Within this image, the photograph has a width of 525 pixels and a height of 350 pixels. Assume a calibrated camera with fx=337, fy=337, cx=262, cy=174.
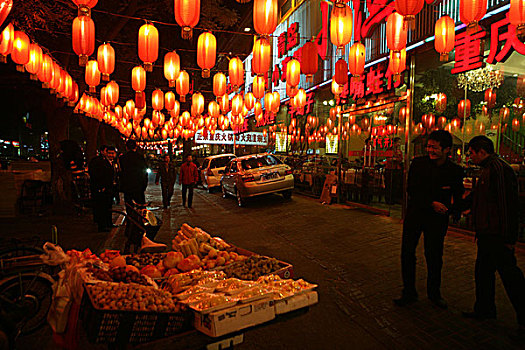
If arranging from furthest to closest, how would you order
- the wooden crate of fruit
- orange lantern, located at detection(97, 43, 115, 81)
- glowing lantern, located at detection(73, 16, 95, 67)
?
orange lantern, located at detection(97, 43, 115, 81)
glowing lantern, located at detection(73, 16, 95, 67)
the wooden crate of fruit

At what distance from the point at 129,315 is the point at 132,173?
4935mm

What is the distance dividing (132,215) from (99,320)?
3.06 meters

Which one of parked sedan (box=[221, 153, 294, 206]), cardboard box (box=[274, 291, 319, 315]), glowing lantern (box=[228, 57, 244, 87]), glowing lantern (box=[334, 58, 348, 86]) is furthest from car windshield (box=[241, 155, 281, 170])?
cardboard box (box=[274, 291, 319, 315])

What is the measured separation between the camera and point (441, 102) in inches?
357

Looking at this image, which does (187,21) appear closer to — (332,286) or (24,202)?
(332,286)

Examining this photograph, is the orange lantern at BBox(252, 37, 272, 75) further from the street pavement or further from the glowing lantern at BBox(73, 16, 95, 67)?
the street pavement

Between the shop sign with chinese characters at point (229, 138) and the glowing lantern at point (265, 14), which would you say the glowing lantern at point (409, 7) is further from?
the shop sign with chinese characters at point (229, 138)

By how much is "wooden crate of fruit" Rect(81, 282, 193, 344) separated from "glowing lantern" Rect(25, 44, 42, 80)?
7.67 m

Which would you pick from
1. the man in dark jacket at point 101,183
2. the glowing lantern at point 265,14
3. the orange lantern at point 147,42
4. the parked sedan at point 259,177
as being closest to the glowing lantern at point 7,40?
the orange lantern at point 147,42

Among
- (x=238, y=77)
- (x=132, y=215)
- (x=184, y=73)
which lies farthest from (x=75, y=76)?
(x=132, y=215)

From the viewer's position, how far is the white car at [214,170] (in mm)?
18359

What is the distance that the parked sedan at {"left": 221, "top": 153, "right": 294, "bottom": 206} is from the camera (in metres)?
12.8

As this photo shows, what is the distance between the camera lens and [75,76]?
39.5 ft

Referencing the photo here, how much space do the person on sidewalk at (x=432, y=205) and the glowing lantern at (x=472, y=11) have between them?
1.97 meters
